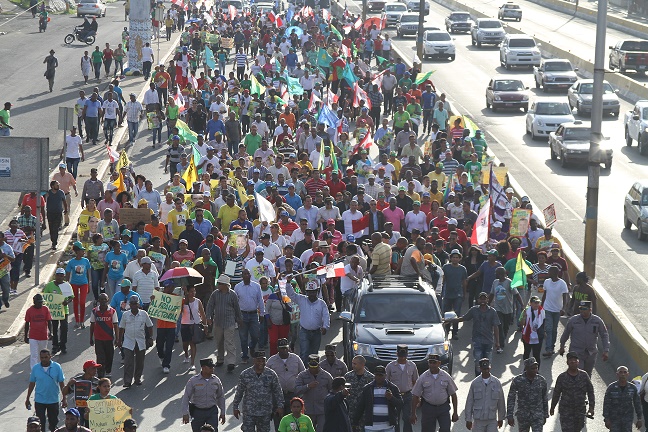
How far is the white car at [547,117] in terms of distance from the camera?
40312mm

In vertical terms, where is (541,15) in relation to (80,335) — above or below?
below

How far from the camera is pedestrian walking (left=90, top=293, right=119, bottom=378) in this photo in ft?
58.3

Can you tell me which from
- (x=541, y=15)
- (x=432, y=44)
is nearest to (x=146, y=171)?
(x=432, y=44)

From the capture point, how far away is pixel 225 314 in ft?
61.0

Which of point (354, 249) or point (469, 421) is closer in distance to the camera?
point (469, 421)

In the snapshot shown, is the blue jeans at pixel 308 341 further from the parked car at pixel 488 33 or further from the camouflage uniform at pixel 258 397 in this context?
the parked car at pixel 488 33

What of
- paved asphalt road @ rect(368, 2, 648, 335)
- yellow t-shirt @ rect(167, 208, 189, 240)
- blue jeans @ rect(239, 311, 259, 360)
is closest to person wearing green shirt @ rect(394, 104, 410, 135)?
paved asphalt road @ rect(368, 2, 648, 335)

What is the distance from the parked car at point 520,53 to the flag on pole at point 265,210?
35212 mm

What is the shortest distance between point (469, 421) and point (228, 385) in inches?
160

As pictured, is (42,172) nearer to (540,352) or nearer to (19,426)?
(19,426)

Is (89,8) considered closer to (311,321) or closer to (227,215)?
(227,215)

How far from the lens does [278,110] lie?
35406 mm

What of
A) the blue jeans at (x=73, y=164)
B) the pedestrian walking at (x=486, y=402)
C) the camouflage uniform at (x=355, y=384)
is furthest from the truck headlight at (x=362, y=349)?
the blue jeans at (x=73, y=164)

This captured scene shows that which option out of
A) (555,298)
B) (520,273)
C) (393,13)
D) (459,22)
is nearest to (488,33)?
(459,22)
